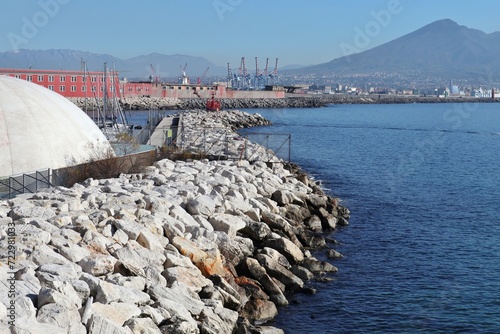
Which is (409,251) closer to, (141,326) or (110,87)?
(141,326)

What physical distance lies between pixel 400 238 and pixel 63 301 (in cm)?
1381

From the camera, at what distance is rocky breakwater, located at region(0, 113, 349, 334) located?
10.5 meters

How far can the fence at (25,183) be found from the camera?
60.8 feet

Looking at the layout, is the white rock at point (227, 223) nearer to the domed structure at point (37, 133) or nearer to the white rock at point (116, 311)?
the white rock at point (116, 311)

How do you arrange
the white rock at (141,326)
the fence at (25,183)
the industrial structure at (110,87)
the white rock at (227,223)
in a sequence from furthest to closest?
the industrial structure at (110,87) → the fence at (25,183) → the white rock at (227,223) → the white rock at (141,326)

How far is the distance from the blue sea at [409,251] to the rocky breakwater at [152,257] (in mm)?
1031

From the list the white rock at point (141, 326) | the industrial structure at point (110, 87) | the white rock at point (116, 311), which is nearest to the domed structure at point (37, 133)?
the white rock at point (116, 311)

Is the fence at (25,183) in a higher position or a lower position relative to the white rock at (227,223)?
higher

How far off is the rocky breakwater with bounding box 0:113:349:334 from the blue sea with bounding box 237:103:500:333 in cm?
103

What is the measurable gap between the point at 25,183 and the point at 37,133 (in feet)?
8.84

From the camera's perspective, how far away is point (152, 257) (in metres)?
13.6

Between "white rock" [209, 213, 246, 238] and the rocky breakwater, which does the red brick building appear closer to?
the rocky breakwater

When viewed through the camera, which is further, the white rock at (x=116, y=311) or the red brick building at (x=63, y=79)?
the red brick building at (x=63, y=79)

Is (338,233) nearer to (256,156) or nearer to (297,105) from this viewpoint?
(256,156)
